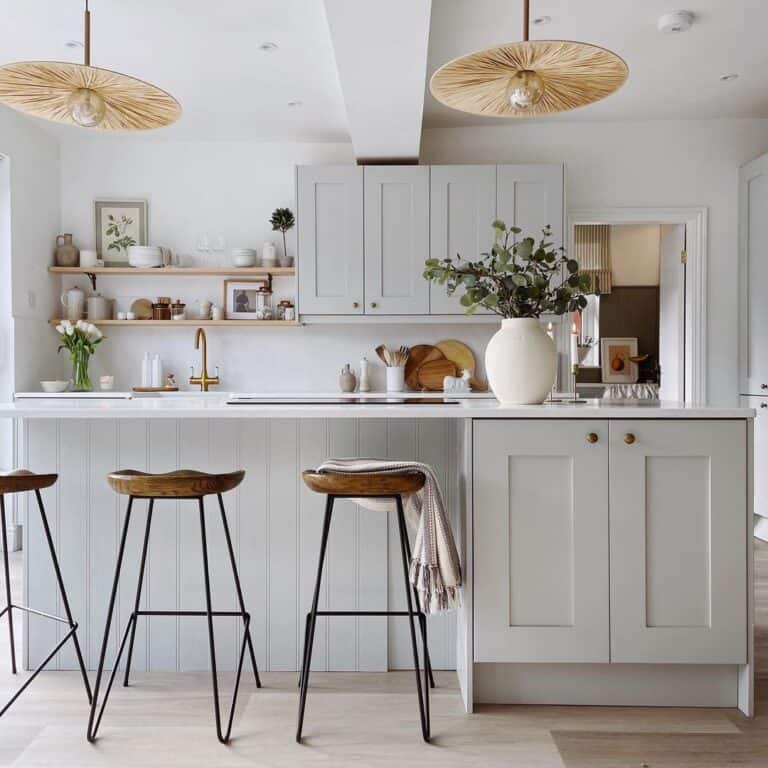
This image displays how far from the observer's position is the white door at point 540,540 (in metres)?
2.22

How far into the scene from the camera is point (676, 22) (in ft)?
10.9

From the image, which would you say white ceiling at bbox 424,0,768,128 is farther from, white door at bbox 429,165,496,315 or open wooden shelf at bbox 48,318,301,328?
open wooden shelf at bbox 48,318,301,328

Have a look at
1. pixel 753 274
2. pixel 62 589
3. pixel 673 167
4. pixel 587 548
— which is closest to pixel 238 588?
pixel 62 589

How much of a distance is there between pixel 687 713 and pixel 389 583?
1.02 metres

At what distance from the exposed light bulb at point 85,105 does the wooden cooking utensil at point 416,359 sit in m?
2.70

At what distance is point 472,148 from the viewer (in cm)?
487

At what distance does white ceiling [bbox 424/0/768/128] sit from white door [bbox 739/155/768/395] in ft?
1.61

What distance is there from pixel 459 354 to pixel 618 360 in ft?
12.0

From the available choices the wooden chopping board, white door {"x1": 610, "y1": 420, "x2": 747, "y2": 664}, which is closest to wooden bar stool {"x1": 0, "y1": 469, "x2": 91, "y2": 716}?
white door {"x1": 610, "y1": 420, "x2": 747, "y2": 664}

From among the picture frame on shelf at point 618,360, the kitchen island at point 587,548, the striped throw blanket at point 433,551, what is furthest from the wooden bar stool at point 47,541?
the picture frame on shelf at point 618,360

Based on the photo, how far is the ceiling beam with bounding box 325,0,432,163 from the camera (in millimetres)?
2666

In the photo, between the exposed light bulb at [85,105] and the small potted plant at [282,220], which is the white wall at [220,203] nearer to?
the small potted plant at [282,220]

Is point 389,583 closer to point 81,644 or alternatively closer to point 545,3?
point 81,644

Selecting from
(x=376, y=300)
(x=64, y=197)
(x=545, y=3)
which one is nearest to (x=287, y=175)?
(x=376, y=300)
